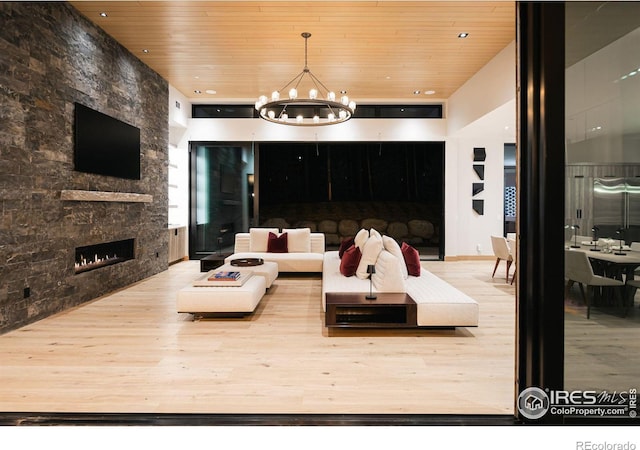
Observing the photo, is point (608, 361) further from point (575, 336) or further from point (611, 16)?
point (611, 16)

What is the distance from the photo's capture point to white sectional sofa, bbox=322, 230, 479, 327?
3.59 m

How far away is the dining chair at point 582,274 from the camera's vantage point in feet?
6.58

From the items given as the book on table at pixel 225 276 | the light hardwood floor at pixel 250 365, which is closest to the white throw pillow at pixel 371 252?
the light hardwood floor at pixel 250 365

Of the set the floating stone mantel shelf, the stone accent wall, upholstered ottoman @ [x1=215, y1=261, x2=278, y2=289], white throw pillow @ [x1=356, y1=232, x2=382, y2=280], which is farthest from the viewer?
upholstered ottoman @ [x1=215, y1=261, x2=278, y2=289]

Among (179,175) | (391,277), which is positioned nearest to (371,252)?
(391,277)

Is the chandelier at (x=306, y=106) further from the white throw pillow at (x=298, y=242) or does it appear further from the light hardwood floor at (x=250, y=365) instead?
the light hardwood floor at (x=250, y=365)

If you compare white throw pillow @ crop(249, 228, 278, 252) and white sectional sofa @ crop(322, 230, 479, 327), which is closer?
white sectional sofa @ crop(322, 230, 479, 327)

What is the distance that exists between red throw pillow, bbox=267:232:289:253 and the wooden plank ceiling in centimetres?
292

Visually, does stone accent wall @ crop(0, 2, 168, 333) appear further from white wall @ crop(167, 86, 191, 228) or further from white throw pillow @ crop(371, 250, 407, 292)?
white throw pillow @ crop(371, 250, 407, 292)

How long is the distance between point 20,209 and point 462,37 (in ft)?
18.8

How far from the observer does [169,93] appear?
766 cm

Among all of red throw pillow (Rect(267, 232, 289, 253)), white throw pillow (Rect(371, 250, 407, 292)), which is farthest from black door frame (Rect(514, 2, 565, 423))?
red throw pillow (Rect(267, 232, 289, 253))

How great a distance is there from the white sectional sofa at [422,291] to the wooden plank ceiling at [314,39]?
9.89ft
